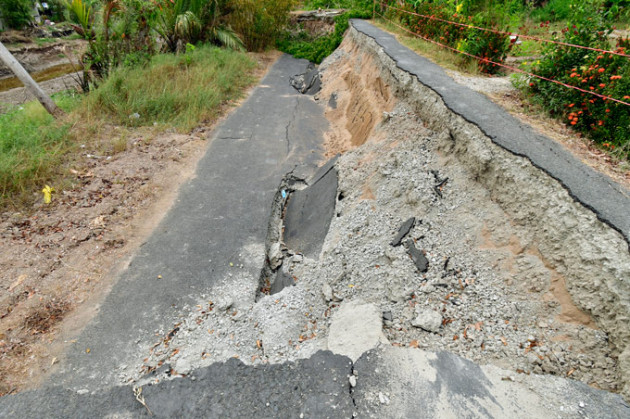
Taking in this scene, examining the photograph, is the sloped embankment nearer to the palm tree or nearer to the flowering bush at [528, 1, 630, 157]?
the flowering bush at [528, 1, 630, 157]

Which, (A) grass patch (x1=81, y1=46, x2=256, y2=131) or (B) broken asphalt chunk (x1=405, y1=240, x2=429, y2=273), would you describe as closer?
(B) broken asphalt chunk (x1=405, y1=240, x2=429, y2=273)

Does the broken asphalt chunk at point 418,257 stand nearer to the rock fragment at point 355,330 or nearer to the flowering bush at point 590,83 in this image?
the rock fragment at point 355,330

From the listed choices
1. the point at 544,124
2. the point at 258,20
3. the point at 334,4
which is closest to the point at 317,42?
the point at 258,20

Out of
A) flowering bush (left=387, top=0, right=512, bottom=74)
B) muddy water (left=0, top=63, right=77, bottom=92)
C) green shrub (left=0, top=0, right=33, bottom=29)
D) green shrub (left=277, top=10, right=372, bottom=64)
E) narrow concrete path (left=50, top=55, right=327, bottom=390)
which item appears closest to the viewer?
narrow concrete path (left=50, top=55, right=327, bottom=390)

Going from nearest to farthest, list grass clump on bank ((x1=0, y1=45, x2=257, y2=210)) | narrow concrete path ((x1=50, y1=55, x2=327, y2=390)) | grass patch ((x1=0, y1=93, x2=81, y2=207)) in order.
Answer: narrow concrete path ((x1=50, y1=55, x2=327, y2=390)) → grass patch ((x1=0, y1=93, x2=81, y2=207)) → grass clump on bank ((x1=0, y1=45, x2=257, y2=210))

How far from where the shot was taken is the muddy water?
1497 cm

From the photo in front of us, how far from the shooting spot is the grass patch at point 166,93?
7.29 metres

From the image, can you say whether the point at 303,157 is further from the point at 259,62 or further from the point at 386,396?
the point at 259,62

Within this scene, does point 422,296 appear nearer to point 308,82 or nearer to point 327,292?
point 327,292

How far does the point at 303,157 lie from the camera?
6695 mm

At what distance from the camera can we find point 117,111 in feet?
23.8

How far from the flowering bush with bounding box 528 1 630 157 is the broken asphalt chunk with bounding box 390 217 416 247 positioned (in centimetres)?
202

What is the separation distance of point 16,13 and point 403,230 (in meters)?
24.7

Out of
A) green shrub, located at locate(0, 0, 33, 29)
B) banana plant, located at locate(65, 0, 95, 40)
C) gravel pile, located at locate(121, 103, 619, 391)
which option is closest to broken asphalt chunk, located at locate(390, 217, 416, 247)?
gravel pile, located at locate(121, 103, 619, 391)
